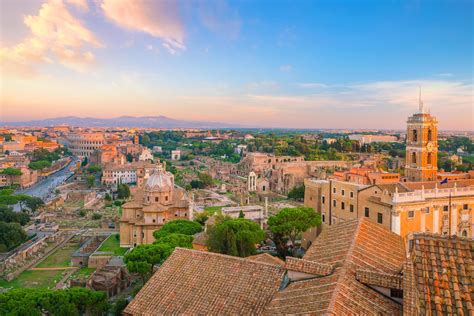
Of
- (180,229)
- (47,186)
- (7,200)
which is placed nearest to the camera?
(180,229)

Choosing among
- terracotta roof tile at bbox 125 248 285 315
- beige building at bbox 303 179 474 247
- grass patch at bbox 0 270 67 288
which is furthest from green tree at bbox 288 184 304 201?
terracotta roof tile at bbox 125 248 285 315

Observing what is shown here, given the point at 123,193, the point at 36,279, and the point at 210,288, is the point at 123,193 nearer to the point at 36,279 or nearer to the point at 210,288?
the point at 36,279

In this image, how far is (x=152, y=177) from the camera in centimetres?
2666

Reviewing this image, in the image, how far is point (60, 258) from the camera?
86.3ft

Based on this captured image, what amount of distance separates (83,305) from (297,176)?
4232cm

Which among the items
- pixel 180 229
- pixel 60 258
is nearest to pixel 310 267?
pixel 180 229

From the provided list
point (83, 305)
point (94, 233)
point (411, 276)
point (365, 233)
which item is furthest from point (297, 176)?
point (411, 276)

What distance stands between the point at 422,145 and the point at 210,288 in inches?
Result: 796

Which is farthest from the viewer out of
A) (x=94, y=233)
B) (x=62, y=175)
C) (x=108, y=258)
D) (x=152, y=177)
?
(x=62, y=175)

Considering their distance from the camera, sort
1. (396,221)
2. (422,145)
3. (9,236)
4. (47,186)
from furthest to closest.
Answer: (47,186) < (9,236) < (422,145) < (396,221)

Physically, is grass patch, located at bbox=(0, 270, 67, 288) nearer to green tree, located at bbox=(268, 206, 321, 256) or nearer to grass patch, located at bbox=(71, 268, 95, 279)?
grass patch, located at bbox=(71, 268, 95, 279)

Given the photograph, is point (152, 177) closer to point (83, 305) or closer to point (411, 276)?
point (83, 305)

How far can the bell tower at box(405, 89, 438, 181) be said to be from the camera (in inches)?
958

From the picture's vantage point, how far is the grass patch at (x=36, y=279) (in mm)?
21547
